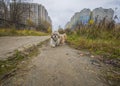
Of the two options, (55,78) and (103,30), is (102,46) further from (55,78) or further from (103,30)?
(55,78)

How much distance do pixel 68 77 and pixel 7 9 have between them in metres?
23.7

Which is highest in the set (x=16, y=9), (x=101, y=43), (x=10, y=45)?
(x=16, y=9)

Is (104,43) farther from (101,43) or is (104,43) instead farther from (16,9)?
(16,9)

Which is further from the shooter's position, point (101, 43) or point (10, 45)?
point (10, 45)

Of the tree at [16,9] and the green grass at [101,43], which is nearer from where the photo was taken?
the green grass at [101,43]

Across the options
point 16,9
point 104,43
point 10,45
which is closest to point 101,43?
point 104,43

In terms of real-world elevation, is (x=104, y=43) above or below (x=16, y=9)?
below

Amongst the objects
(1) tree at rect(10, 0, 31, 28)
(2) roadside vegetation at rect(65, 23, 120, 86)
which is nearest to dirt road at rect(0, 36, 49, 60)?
(2) roadside vegetation at rect(65, 23, 120, 86)

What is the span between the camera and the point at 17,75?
74.4 inches

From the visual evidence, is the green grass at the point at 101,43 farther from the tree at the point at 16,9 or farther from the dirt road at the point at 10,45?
the tree at the point at 16,9

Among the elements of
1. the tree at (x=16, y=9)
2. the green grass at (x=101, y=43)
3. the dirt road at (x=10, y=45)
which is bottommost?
the dirt road at (x=10, y=45)

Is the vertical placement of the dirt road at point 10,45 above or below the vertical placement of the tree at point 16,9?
below

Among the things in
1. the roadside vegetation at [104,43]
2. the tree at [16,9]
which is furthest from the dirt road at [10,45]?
the tree at [16,9]

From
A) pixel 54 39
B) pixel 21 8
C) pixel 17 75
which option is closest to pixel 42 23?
pixel 21 8
